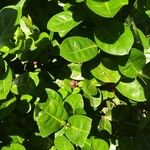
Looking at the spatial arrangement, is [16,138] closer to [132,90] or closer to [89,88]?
[89,88]

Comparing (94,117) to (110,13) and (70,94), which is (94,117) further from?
(110,13)

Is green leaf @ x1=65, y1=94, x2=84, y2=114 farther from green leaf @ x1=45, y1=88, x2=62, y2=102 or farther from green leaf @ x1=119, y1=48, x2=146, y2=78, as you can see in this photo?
green leaf @ x1=119, y1=48, x2=146, y2=78

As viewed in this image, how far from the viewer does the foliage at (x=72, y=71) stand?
1.39 meters

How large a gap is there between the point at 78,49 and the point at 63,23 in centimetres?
10

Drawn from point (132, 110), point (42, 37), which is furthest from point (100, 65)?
point (132, 110)

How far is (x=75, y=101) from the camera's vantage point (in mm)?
1520

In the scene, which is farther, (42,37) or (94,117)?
(94,117)

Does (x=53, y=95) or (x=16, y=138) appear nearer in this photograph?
(x=53, y=95)

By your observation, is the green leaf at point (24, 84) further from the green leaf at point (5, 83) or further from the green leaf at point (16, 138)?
the green leaf at point (16, 138)

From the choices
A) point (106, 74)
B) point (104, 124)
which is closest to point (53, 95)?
point (106, 74)

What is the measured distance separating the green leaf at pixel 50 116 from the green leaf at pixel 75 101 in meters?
0.07

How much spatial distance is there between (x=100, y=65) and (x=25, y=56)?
25cm

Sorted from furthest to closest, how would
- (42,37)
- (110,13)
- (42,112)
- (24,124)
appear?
(24,124) < (42,37) < (42,112) < (110,13)

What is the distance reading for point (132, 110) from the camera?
5.65 ft
